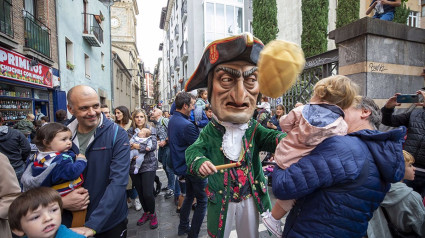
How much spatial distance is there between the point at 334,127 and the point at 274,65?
51cm

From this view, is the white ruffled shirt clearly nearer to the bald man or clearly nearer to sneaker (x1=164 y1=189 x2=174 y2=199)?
the bald man

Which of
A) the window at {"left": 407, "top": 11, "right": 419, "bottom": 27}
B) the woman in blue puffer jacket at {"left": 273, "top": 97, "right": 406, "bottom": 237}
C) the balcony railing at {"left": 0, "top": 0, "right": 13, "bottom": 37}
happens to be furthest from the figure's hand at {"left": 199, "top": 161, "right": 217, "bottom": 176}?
the window at {"left": 407, "top": 11, "right": 419, "bottom": 27}

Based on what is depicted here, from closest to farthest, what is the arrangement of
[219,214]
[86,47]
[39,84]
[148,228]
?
1. [219,214]
2. [148,228]
3. [39,84]
4. [86,47]

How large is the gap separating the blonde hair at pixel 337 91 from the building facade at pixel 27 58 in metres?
7.50

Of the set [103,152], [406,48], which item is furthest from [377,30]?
[103,152]

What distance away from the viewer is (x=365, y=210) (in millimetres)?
1294

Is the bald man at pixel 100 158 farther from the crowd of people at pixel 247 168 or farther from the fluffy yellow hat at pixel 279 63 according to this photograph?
the fluffy yellow hat at pixel 279 63

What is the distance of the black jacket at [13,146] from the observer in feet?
11.5

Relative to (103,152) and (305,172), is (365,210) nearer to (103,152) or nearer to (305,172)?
(305,172)

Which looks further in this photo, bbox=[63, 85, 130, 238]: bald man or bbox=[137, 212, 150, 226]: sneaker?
bbox=[137, 212, 150, 226]: sneaker

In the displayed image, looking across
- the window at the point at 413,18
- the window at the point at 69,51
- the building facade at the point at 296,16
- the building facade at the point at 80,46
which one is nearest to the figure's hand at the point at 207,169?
the building facade at the point at 80,46

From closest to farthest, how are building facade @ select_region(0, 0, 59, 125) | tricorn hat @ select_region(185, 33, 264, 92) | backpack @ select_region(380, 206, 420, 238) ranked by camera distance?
1. tricorn hat @ select_region(185, 33, 264, 92)
2. backpack @ select_region(380, 206, 420, 238)
3. building facade @ select_region(0, 0, 59, 125)

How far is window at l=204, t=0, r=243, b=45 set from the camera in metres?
17.9

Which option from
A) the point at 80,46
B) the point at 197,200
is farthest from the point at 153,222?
the point at 80,46
